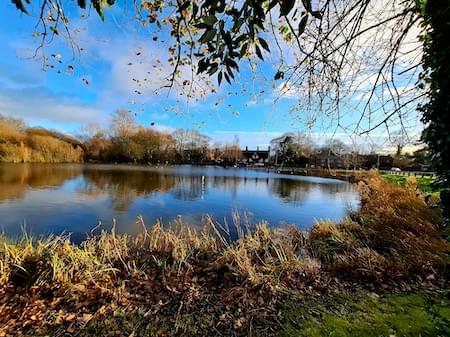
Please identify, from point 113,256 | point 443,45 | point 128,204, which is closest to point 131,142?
point 128,204

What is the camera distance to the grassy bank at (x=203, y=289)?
272 cm

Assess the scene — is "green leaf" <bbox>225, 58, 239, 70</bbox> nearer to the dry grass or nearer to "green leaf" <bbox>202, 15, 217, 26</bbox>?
"green leaf" <bbox>202, 15, 217, 26</bbox>

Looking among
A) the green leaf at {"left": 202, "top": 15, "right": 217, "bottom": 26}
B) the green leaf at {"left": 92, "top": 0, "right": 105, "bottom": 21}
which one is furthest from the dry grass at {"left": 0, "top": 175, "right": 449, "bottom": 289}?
the green leaf at {"left": 202, "top": 15, "right": 217, "bottom": 26}

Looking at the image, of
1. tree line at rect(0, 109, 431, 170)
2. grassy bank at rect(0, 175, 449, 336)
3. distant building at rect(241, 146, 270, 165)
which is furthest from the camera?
distant building at rect(241, 146, 270, 165)

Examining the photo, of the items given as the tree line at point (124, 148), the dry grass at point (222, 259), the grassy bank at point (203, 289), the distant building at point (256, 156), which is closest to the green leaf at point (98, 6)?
the grassy bank at point (203, 289)

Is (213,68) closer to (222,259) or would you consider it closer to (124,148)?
(222,259)

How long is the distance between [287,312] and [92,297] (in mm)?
2288

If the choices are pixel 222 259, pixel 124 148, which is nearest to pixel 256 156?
pixel 124 148

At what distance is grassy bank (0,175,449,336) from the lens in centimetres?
272

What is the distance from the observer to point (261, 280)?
3691mm

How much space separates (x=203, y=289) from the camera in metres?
3.57

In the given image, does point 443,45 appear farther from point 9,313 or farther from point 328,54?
point 9,313

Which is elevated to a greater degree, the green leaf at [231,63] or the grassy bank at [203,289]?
the green leaf at [231,63]

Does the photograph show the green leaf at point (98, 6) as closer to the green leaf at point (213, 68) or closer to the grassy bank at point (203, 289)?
the green leaf at point (213, 68)
